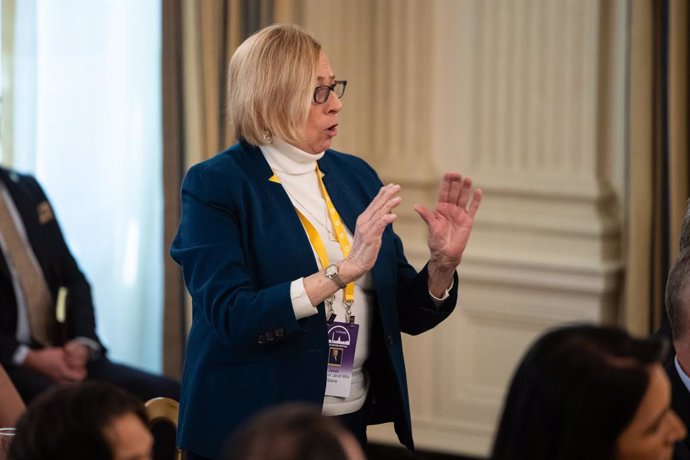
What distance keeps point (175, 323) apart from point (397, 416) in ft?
7.28

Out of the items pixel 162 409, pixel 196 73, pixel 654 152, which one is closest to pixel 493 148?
pixel 654 152

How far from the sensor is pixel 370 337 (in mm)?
2631

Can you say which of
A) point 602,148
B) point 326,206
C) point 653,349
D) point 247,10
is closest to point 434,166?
point 602,148

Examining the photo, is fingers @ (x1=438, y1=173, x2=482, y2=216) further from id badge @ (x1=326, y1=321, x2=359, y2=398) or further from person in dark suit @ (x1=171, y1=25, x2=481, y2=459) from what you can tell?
id badge @ (x1=326, y1=321, x2=359, y2=398)

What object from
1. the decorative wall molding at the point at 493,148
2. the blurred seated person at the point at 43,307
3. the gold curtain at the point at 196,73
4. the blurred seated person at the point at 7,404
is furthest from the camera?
the gold curtain at the point at 196,73

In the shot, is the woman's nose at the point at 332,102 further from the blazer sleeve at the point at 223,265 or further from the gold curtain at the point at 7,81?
the gold curtain at the point at 7,81

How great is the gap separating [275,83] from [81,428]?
113 cm

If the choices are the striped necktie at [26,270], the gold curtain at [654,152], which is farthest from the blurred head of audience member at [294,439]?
the gold curtain at [654,152]

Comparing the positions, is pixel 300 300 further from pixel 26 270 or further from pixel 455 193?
pixel 26 270

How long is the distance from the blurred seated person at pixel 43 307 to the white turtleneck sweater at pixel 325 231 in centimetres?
146

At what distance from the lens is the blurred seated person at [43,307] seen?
3.97 meters

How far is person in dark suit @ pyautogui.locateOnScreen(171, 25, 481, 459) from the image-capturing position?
2424 millimetres

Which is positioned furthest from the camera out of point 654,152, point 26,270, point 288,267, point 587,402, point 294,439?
point 654,152

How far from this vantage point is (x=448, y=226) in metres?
2.60
